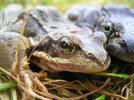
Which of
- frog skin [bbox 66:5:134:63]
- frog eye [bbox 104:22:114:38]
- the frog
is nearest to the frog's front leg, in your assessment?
the frog

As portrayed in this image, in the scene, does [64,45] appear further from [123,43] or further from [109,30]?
[109,30]

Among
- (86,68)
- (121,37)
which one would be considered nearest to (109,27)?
(121,37)

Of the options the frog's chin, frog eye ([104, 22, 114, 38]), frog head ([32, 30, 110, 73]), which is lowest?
the frog's chin

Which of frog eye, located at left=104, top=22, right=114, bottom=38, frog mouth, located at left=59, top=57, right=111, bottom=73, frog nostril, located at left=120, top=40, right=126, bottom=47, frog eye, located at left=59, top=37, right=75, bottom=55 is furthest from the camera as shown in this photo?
frog eye, located at left=104, top=22, right=114, bottom=38

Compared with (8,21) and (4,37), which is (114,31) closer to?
(4,37)

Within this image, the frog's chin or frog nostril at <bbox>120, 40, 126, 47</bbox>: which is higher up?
frog nostril at <bbox>120, 40, 126, 47</bbox>

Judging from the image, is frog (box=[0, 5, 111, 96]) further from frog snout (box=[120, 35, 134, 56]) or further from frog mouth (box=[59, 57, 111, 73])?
frog snout (box=[120, 35, 134, 56])

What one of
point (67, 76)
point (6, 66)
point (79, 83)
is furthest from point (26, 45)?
point (79, 83)

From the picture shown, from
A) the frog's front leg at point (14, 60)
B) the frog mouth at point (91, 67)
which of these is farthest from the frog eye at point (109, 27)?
the frog's front leg at point (14, 60)
